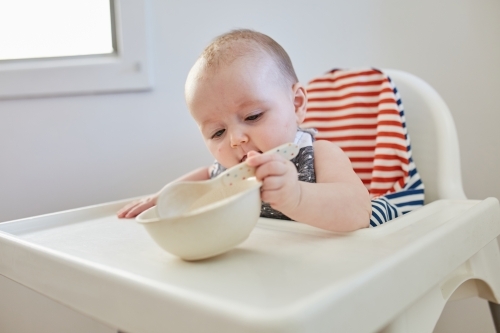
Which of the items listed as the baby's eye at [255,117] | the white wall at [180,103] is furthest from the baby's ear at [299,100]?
the white wall at [180,103]

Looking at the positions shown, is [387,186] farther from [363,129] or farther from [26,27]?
[26,27]

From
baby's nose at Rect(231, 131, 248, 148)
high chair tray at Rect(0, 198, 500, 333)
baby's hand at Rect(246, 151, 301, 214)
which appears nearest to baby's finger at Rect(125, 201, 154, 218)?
high chair tray at Rect(0, 198, 500, 333)

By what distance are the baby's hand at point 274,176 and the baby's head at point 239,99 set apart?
17cm

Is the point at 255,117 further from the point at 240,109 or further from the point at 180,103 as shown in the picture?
the point at 180,103

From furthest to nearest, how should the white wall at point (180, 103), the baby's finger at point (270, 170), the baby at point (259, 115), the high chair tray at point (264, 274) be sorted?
the white wall at point (180, 103) < the baby at point (259, 115) < the baby's finger at point (270, 170) < the high chair tray at point (264, 274)

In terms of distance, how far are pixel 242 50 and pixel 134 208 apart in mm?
319

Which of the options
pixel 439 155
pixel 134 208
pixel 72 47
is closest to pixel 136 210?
pixel 134 208

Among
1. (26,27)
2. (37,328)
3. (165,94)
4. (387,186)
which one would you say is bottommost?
→ (37,328)

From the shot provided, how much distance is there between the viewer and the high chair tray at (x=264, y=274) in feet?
1.16

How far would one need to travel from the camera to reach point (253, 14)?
1215 millimetres

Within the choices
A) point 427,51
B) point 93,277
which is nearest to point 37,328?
point 93,277

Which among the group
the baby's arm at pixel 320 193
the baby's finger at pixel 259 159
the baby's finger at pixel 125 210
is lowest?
the baby's finger at pixel 125 210

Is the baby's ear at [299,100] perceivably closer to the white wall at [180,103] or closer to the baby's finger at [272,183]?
the baby's finger at [272,183]

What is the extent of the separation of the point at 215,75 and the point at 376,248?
32 centimetres
